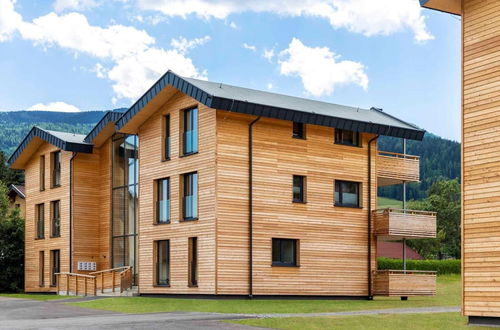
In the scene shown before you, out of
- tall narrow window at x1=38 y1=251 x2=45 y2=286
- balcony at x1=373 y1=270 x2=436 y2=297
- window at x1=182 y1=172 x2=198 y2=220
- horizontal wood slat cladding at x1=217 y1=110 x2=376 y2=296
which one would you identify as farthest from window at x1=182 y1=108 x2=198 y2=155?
tall narrow window at x1=38 y1=251 x2=45 y2=286

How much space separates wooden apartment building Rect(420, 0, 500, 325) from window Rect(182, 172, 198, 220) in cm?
1304

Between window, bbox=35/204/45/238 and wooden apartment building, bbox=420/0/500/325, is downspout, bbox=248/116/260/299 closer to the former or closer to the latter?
wooden apartment building, bbox=420/0/500/325

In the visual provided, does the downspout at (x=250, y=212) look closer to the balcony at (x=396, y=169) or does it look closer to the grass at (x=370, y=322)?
the balcony at (x=396, y=169)

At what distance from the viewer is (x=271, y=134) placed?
30688 mm

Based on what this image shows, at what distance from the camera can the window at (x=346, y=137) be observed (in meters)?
33.2

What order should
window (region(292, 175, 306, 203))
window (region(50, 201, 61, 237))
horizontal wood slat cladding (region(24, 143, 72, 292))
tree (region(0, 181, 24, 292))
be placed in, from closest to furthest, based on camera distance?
window (region(292, 175, 306, 203))
horizontal wood slat cladding (region(24, 143, 72, 292))
window (region(50, 201, 61, 237))
tree (region(0, 181, 24, 292))

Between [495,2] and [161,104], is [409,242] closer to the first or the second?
[161,104]

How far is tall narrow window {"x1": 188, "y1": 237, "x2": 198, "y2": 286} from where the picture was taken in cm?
3016

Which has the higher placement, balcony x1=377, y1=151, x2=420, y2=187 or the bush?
balcony x1=377, y1=151, x2=420, y2=187

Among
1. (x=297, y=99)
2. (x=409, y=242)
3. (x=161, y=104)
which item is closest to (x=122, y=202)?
(x=161, y=104)

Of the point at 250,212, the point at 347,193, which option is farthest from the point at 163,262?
the point at 347,193

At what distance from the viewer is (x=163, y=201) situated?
32500 mm

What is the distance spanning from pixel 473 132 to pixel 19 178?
52322 mm

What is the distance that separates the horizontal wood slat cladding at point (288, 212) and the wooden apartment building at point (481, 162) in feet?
37.2
